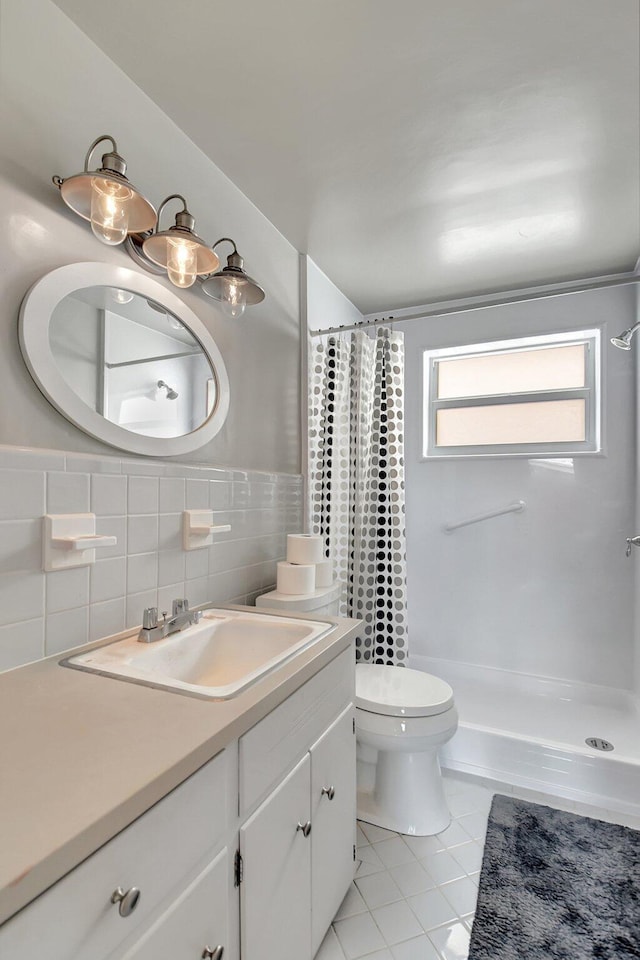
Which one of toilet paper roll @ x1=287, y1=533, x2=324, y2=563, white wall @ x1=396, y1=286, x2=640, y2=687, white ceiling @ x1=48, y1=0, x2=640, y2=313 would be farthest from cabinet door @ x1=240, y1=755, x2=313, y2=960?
white wall @ x1=396, y1=286, x2=640, y2=687

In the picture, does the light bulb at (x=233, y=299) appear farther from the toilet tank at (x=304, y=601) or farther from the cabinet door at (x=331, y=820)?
the cabinet door at (x=331, y=820)

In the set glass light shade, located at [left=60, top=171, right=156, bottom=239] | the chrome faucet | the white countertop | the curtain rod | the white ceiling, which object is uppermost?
the white ceiling

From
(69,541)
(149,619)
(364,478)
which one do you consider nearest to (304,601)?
(149,619)

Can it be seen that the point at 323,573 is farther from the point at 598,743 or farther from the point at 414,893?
the point at 598,743

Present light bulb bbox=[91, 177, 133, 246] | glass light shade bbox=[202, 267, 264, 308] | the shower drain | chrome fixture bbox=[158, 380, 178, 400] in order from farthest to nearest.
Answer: the shower drain < glass light shade bbox=[202, 267, 264, 308] < chrome fixture bbox=[158, 380, 178, 400] < light bulb bbox=[91, 177, 133, 246]

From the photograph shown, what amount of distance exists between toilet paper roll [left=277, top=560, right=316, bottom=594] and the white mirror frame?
22.6 inches

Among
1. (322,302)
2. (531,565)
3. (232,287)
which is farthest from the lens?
(531,565)

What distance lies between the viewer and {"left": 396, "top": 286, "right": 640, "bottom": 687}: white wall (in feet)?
8.21

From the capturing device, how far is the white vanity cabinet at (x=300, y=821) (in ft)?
2.88

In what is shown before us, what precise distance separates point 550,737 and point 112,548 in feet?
6.44

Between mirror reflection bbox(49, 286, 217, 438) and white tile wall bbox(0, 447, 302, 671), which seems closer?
white tile wall bbox(0, 447, 302, 671)

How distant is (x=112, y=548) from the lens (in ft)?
3.98

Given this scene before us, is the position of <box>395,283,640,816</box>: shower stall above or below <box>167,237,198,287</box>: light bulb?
below

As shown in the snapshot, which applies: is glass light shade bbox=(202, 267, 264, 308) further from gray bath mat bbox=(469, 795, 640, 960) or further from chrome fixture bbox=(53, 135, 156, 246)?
gray bath mat bbox=(469, 795, 640, 960)
